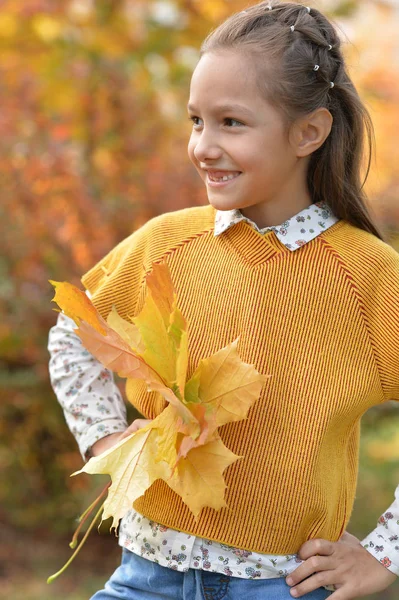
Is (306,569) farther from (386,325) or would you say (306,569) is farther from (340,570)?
(386,325)

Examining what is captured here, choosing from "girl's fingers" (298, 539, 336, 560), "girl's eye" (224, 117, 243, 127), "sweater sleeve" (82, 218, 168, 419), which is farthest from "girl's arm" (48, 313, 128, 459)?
"girl's eye" (224, 117, 243, 127)

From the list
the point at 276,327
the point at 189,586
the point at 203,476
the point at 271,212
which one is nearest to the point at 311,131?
the point at 271,212

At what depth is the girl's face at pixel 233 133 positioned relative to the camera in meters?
2.09

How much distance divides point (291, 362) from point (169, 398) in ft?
1.31

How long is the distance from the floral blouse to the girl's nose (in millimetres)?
225

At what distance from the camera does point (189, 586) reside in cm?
209

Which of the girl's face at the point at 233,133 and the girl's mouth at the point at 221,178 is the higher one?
the girl's face at the point at 233,133

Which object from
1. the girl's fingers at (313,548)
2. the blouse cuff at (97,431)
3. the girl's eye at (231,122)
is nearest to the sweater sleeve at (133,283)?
the blouse cuff at (97,431)

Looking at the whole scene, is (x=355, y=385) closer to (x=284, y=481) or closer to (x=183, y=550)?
(x=284, y=481)

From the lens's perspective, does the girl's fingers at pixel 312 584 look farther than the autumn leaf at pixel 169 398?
Yes

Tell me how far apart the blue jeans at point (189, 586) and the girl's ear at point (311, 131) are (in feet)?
3.55

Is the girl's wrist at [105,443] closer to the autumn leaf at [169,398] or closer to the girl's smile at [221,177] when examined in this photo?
the autumn leaf at [169,398]

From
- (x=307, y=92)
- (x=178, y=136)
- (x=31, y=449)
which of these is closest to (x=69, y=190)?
(x=178, y=136)

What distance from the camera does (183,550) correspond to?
2104mm
